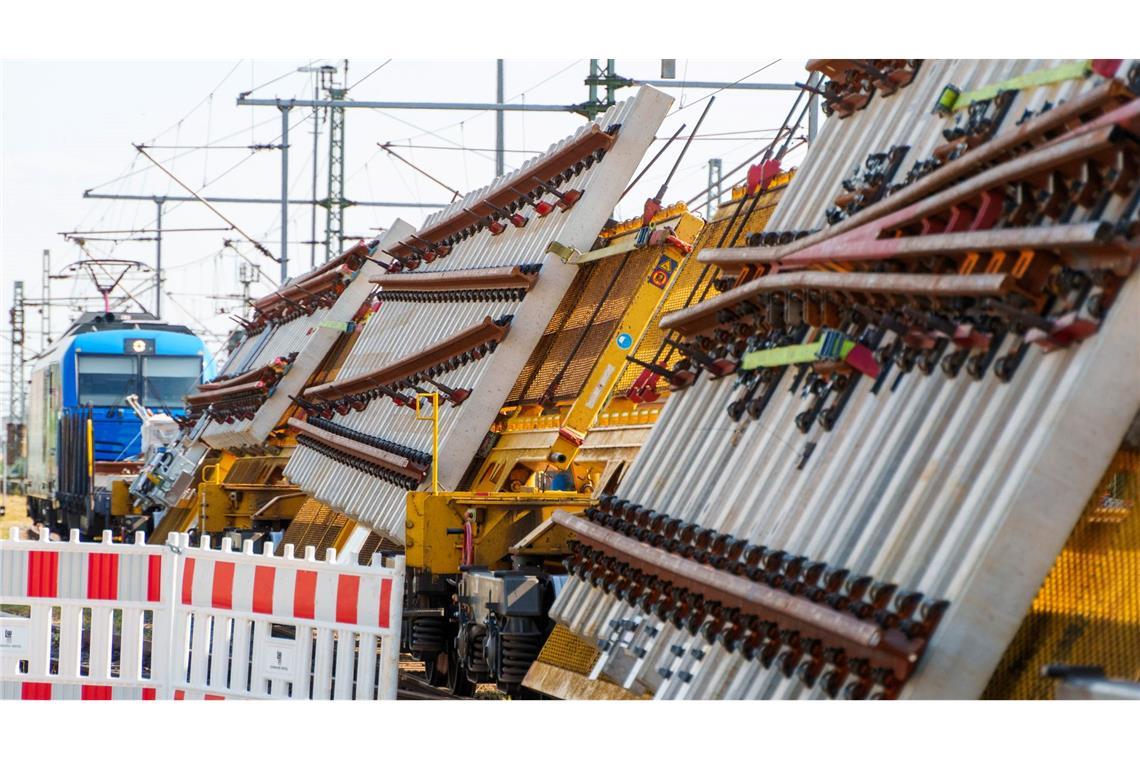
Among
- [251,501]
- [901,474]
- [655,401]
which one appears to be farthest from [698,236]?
[251,501]

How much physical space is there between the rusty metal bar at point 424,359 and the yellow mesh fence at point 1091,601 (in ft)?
33.3

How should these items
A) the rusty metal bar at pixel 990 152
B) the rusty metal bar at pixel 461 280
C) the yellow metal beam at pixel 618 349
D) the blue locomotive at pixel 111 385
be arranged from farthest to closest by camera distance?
the blue locomotive at pixel 111 385 → the rusty metal bar at pixel 461 280 → the yellow metal beam at pixel 618 349 → the rusty metal bar at pixel 990 152

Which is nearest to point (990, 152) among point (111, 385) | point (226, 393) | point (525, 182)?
point (525, 182)

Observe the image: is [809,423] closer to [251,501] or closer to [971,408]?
[971,408]

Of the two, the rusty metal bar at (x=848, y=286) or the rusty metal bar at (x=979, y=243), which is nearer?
the rusty metal bar at (x=979, y=243)

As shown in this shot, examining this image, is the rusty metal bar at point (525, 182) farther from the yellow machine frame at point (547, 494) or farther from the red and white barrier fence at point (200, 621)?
the red and white barrier fence at point (200, 621)

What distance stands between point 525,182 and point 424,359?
2.06 m

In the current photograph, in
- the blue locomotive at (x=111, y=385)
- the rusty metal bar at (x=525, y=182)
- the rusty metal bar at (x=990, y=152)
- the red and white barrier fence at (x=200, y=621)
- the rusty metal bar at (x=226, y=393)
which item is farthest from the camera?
the blue locomotive at (x=111, y=385)

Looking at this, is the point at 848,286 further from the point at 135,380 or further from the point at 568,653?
the point at 135,380

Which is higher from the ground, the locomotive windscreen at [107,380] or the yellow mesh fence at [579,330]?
the yellow mesh fence at [579,330]

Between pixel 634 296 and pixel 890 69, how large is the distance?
497 cm

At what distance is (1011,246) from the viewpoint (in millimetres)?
7371

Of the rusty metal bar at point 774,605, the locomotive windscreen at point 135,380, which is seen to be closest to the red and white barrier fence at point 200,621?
the rusty metal bar at point 774,605

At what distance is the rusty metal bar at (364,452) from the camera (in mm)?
17422
